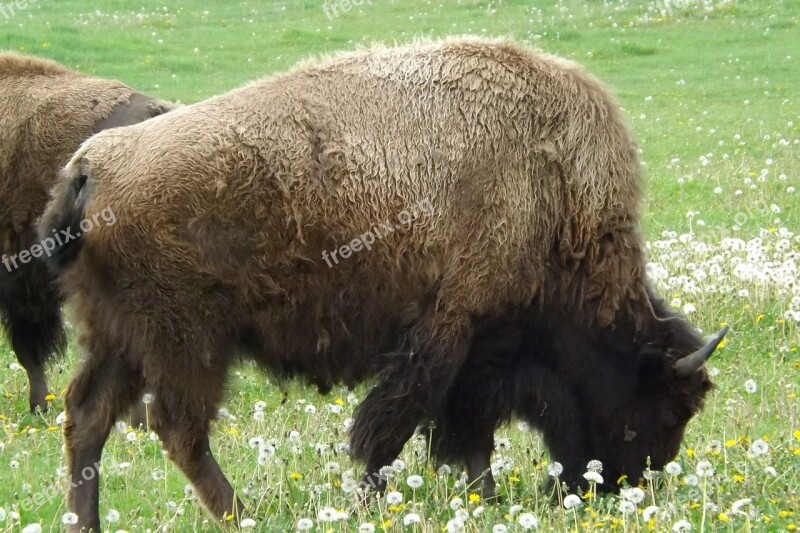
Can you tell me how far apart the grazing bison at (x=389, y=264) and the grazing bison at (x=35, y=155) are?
2155 millimetres

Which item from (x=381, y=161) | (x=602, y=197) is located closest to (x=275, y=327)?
(x=381, y=161)

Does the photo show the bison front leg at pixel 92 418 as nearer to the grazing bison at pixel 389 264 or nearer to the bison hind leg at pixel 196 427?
the grazing bison at pixel 389 264

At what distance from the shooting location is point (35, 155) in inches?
268

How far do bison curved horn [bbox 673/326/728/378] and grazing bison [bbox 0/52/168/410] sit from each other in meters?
3.80

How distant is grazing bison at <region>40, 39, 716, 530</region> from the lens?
15.1 ft

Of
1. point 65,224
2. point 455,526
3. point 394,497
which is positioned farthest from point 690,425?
point 65,224

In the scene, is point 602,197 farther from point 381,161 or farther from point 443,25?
point 443,25

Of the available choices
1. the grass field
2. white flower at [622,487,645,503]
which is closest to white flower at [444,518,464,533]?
the grass field

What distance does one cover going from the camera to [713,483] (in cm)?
442

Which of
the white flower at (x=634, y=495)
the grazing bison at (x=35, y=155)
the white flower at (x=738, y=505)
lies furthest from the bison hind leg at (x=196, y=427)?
the grazing bison at (x=35, y=155)

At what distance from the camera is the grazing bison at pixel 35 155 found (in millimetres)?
6805

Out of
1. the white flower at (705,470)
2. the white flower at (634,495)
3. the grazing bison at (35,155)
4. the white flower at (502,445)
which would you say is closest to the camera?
the white flower at (634,495)

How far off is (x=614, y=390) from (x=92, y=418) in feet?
7.66

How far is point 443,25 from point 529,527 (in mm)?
22036
